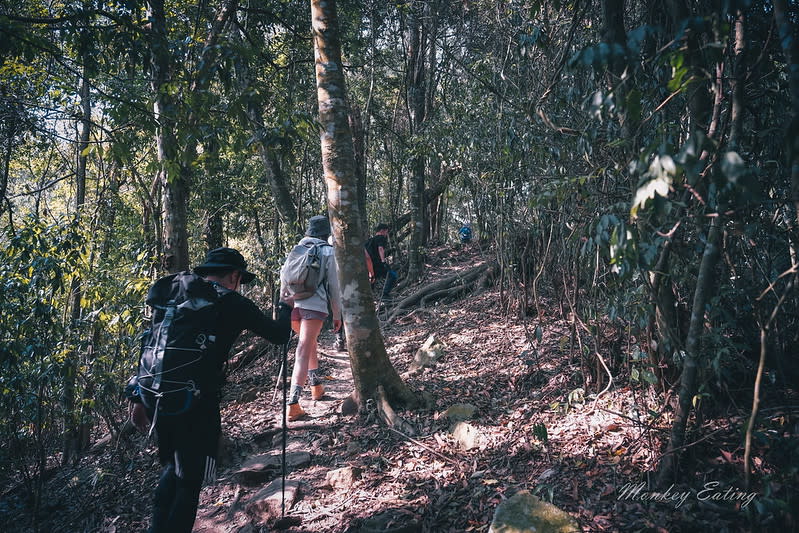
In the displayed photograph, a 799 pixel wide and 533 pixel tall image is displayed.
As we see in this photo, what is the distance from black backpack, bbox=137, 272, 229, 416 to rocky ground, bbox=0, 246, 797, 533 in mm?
1359

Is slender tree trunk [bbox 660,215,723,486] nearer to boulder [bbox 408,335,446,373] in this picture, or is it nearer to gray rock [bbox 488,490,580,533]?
gray rock [bbox 488,490,580,533]

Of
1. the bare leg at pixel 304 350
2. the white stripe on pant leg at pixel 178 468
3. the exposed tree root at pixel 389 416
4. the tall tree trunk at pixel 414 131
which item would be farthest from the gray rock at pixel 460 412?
the tall tree trunk at pixel 414 131

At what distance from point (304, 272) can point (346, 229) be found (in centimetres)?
71

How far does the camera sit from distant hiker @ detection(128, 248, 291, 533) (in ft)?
9.16

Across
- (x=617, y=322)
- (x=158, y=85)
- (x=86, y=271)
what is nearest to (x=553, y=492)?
(x=617, y=322)

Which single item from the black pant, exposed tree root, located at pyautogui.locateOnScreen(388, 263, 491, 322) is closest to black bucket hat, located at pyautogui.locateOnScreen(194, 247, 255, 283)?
the black pant

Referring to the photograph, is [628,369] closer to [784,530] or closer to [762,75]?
[784,530]

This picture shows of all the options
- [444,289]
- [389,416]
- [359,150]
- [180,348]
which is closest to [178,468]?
[180,348]

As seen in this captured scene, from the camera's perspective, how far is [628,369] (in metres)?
3.81

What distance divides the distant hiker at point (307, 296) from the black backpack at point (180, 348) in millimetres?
1913

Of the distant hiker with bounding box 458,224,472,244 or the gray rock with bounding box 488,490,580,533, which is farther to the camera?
the distant hiker with bounding box 458,224,472,244

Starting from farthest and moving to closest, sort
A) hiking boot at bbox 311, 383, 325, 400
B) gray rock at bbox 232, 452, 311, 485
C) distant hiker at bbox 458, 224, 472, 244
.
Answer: distant hiker at bbox 458, 224, 472, 244 → hiking boot at bbox 311, 383, 325, 400 → gray rock at bbox 232, 452, 311, 485

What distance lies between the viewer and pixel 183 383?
2.79 meters

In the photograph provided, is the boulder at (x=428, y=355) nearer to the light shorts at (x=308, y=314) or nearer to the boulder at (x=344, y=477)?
the light shorts at (x=308, y=314)
